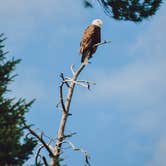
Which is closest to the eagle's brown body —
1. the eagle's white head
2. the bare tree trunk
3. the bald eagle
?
the bald eagle

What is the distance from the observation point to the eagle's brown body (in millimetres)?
13570

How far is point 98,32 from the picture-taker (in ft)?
49.5

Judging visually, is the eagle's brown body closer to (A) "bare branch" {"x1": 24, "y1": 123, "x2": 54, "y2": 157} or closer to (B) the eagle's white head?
(B) the eagle's white head

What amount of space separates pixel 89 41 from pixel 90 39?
13cm

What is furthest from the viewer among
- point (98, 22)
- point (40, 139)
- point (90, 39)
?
point (98, 22)

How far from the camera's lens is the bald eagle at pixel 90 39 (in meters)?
13.5

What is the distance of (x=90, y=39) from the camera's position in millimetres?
14414

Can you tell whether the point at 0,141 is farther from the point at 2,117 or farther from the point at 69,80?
the point at 69,80

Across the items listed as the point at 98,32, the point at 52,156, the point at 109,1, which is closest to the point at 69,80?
the point at 52,156

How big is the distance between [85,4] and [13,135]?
618 centimetres

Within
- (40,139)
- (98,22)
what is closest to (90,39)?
(98,22)

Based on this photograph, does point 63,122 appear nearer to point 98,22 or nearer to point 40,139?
point 40,139

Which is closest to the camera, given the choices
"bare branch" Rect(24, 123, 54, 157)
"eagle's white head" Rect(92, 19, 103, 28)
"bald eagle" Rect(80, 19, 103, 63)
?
"bare branch" Rect(24, 123, 54, 157)

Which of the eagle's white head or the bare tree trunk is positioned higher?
the eagle's white head
